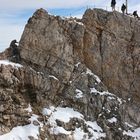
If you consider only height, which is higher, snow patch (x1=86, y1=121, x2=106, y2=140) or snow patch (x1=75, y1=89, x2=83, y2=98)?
snow patch (x1=75, y1=89, x2=83, y2=98)

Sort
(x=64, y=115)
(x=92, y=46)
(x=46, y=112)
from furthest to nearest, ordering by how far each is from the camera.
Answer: (x=92, y=46) < (x=64, y=115) < (x=46, y=112)

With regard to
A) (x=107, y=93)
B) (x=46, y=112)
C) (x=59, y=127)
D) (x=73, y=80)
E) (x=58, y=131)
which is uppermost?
(x=73, y=80)

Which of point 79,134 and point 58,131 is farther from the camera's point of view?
point 79,134

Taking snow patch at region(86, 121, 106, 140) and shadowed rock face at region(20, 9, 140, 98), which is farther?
shadowed rock face at region(20, 9, 140, 98)

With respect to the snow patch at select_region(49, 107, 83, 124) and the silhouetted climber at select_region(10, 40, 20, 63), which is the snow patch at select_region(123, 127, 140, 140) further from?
the silhouetted climber at select_region(10, 40, 20, 63)

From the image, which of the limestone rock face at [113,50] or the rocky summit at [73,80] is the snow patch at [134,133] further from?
the limestone rock face at [113,50]

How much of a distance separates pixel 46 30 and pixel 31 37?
210 centimetres

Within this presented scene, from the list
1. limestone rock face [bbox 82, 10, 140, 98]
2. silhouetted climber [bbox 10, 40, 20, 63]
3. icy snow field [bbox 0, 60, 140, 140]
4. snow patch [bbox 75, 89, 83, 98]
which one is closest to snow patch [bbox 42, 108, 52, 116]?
icy snow field [bbox 0, 60, 140, 140]

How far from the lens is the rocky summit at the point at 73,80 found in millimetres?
63281

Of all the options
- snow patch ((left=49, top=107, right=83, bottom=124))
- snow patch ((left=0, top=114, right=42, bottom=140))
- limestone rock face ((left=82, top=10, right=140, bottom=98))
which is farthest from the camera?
limestone rock face ((left=82, top=10, right=140, bottom=98))

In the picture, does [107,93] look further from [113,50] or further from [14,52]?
[14,52]

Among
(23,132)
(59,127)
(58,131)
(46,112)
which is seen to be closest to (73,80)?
(46,112)

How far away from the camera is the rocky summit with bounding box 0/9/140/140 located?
6328cm

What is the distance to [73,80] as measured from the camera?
2675 inches
